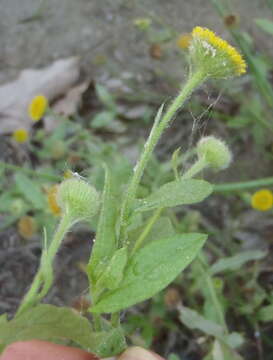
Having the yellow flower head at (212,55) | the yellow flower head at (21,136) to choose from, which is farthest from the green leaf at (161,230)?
the yellow flower head at (21,136)

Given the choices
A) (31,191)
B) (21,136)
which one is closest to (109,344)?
(31,191)

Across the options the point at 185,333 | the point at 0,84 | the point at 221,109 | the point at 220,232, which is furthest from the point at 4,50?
the point at 185,333

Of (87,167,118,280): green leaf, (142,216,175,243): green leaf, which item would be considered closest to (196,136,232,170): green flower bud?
(142,216,175,243): green leaf

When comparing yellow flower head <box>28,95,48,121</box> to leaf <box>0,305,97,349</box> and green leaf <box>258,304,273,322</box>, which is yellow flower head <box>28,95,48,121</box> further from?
leaf <box>0,305,97,349</box>

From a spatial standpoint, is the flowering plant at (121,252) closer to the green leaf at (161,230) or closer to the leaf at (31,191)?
the green leaf at (161,230)

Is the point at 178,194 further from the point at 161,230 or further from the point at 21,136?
the point at 21,136

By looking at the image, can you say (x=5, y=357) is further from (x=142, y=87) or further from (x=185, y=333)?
(x=142, y=87)
